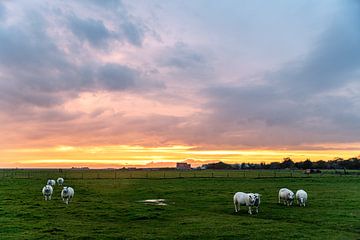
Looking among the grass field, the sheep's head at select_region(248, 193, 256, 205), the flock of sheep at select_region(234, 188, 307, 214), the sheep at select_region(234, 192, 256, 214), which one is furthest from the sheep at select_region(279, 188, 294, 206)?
the sheep's head at select_region(248, 193, 256, 205)

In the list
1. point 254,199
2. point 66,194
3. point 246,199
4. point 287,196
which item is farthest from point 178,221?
point 66,194

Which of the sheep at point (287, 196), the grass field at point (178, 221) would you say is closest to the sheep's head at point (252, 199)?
the grass field at point (178, 221)

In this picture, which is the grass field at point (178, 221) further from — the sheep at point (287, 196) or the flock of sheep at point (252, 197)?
the sheep at point (287, 196)

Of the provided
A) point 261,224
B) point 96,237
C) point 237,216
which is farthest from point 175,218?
point 96,237

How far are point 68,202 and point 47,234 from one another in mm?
14985

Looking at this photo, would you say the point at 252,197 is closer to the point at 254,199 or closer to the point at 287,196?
the point at 254,199

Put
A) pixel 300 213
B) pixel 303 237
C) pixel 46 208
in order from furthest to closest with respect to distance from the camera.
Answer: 1. pixel 46 208
2. pixel 300 213
3. pixel 303 237

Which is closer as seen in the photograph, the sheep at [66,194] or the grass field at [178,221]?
the grass field at [178,221]

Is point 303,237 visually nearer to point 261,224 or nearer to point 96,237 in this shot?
point 261,224

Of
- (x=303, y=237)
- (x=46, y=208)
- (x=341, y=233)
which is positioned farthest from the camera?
(x=46, y=208)

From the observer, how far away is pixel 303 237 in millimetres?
18344

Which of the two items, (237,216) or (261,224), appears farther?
(237,216)

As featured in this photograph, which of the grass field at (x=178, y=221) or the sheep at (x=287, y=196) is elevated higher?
A: the sheep at (x=287, y=196)

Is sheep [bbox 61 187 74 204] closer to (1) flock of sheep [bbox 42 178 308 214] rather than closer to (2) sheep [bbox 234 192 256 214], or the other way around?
(1) flock of sheep [bbox 42 178 308 214]
